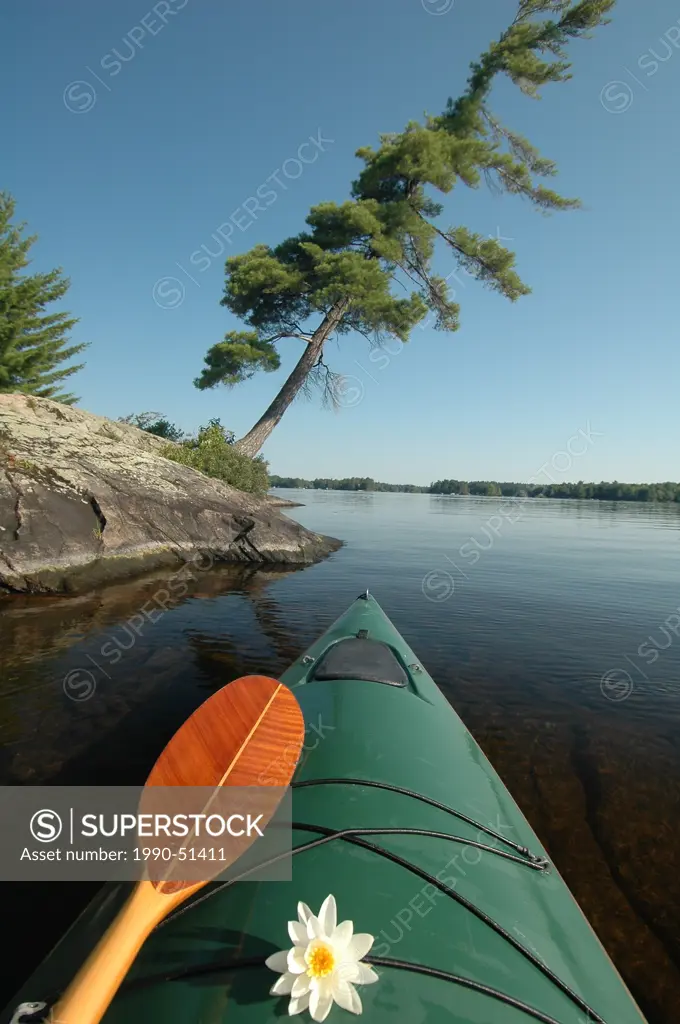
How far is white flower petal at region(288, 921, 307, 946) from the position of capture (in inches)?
47.0

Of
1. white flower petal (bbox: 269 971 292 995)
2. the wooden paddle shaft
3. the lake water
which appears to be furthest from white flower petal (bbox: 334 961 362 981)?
the lake water

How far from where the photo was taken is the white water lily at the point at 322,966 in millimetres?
1127

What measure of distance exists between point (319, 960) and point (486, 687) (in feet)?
14.2

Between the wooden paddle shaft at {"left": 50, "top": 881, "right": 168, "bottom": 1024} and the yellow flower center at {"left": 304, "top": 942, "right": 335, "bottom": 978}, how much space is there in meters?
0.50

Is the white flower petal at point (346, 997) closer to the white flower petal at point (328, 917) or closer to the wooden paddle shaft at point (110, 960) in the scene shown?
the white flower petal at point (328, 917)

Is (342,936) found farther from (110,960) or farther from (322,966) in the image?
(110,960)

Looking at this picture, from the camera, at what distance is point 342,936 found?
1192mm

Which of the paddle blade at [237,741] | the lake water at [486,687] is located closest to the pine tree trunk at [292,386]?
the lake water at [486,687]

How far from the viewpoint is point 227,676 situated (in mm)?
5180

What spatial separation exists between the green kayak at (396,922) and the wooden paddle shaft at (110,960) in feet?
0.28

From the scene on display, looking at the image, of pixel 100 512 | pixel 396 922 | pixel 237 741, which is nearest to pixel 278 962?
pixel 396 922

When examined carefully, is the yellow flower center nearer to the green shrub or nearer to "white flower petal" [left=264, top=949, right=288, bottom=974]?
"white flower petal" [left=264, top=949, right=288, bottom=974]

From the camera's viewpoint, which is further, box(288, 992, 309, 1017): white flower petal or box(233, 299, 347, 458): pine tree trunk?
box(233, 299, 347, 458): pine tree trunk

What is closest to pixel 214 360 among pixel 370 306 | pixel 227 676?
pixel 370 306
